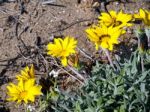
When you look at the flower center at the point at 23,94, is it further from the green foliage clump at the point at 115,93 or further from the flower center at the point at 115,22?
the flower center at the point at 115,22

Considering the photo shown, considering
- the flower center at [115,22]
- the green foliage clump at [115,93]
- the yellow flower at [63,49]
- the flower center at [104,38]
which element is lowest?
the green foliage clump at [115,93]

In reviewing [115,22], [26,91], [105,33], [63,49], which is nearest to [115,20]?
[115,22]

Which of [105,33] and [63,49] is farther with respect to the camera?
[63,49]

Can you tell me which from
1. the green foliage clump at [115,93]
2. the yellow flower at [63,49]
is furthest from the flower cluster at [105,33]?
the green foliage clump at [115,93]

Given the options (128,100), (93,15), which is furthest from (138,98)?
(93,15)

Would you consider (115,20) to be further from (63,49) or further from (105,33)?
(63,49)

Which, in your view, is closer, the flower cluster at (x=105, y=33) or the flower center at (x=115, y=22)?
the flower cluster at (x=105, y=33)

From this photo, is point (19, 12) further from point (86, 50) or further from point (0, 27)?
point (86, 50)

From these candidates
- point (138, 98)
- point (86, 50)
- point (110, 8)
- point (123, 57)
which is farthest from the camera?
point (110, 8)

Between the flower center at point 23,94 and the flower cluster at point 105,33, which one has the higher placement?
the flower cluster at point 105,33
